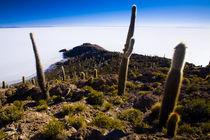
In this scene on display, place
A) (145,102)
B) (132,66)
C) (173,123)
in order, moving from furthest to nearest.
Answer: (132,66)
(145,102)
(173,123)

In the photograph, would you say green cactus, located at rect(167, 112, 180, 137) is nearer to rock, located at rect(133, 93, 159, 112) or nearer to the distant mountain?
rock, located at rect(133, 93, 159, 112)

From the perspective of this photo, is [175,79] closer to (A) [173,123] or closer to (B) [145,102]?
(A) [173,123]

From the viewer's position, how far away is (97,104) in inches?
316

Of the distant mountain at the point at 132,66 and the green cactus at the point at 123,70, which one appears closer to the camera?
the green cactus at the point at 123,70

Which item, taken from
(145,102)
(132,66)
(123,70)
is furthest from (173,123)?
(132,66)

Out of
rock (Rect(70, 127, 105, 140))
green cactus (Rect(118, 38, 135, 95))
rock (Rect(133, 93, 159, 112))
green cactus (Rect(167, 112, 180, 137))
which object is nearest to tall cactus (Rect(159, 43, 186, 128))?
green cactus (Rect(167, 112, 180, 137))

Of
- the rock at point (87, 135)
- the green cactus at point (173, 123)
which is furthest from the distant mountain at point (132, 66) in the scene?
the rock at point (87, 135)

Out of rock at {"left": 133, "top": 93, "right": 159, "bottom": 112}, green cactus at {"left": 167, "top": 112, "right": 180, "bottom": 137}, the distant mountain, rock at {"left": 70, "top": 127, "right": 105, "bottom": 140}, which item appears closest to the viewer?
rock at {"left": 70, "top": 127, "right": 105, "bottom": 140}

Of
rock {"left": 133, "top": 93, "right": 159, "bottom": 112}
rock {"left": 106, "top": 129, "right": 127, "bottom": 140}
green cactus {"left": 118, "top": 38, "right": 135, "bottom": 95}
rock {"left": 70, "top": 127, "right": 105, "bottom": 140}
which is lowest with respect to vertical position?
rock {"left": 133, "top": 93, "right": 159, "bottom": 112}

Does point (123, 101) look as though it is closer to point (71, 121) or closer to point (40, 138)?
point (71, 121)

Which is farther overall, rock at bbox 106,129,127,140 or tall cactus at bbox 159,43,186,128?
tall cactus at bbox 159,43,186,128

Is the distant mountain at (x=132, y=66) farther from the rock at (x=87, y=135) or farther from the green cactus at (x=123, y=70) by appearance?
the rock at (x=87, y=135)

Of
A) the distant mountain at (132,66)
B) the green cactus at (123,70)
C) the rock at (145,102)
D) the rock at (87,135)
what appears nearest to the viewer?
the rock at (87,135)

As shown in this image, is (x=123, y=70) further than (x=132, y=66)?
No
